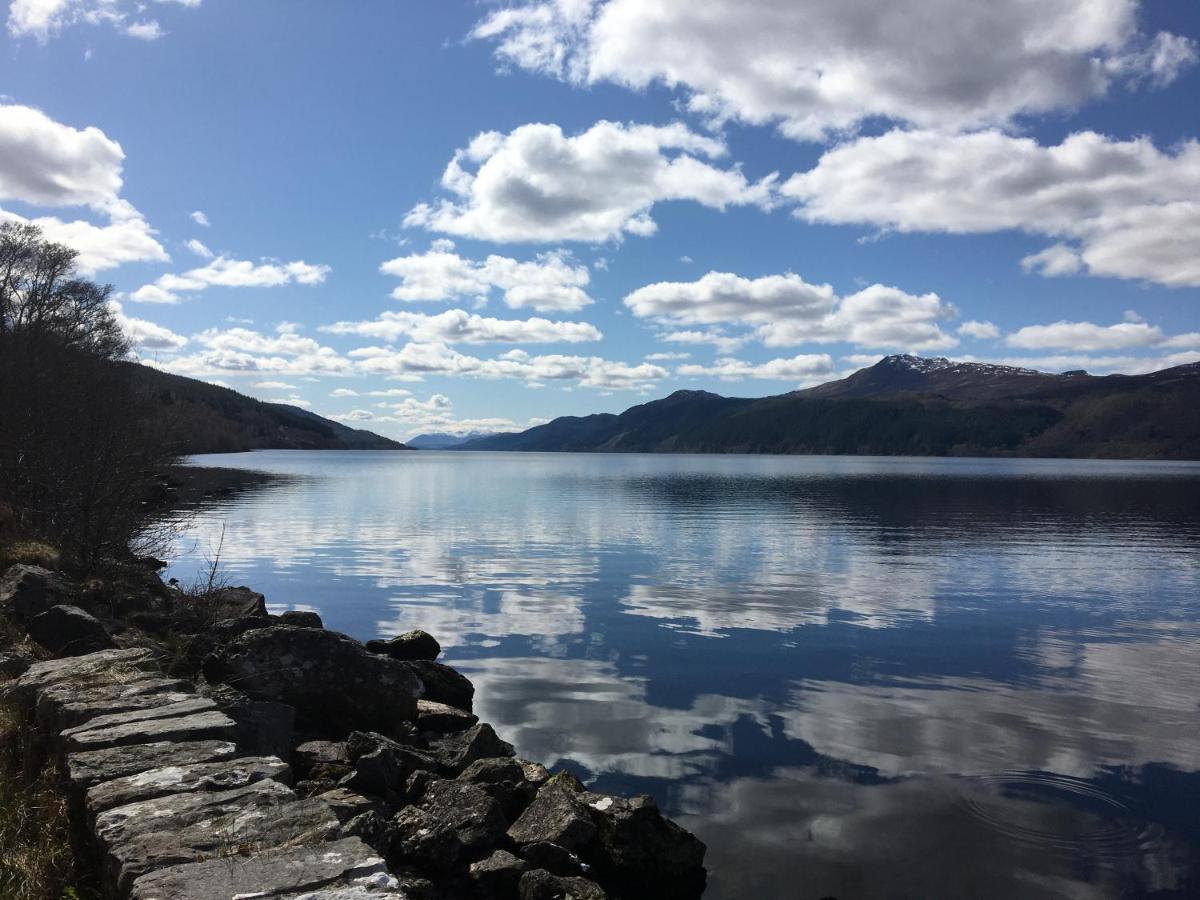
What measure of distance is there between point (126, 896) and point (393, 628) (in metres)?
20.7

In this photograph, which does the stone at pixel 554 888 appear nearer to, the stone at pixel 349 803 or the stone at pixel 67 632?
the stone at pixel 349 803

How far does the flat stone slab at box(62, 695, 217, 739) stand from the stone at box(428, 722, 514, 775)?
4.98 metres

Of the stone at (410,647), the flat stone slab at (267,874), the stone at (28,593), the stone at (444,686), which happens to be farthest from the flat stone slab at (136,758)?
the stone at (410,647)

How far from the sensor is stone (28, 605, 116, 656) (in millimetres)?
12102

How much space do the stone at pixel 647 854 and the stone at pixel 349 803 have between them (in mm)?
2851

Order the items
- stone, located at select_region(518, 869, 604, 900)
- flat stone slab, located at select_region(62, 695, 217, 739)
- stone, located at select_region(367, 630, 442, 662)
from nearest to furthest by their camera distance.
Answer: flat stone slab, located at select_region(62, 695, 217, 739) → stone, located at select_region(518, 869, 604, 900) → stone, located at select_region(367, 630, 442, 662)

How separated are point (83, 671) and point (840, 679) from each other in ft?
53.9

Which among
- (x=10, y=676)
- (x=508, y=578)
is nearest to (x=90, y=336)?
(x=508, y=578)

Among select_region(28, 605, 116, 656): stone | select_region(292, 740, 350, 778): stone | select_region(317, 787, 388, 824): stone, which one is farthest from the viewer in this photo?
select_region(28, 605, 116, 656): stone

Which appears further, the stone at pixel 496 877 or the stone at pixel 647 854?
the stone at pixel 647 854

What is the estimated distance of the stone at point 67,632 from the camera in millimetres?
12102

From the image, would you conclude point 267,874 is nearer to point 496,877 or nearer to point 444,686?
point 496,877

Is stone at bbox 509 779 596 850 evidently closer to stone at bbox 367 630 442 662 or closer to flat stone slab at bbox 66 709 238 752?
flat stone slab at bbox 66 709 238 752

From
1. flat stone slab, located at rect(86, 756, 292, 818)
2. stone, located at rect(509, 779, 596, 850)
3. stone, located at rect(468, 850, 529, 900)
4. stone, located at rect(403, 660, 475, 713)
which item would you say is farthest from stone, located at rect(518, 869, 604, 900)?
stone, located at rect(403, 660, 475, 713)
